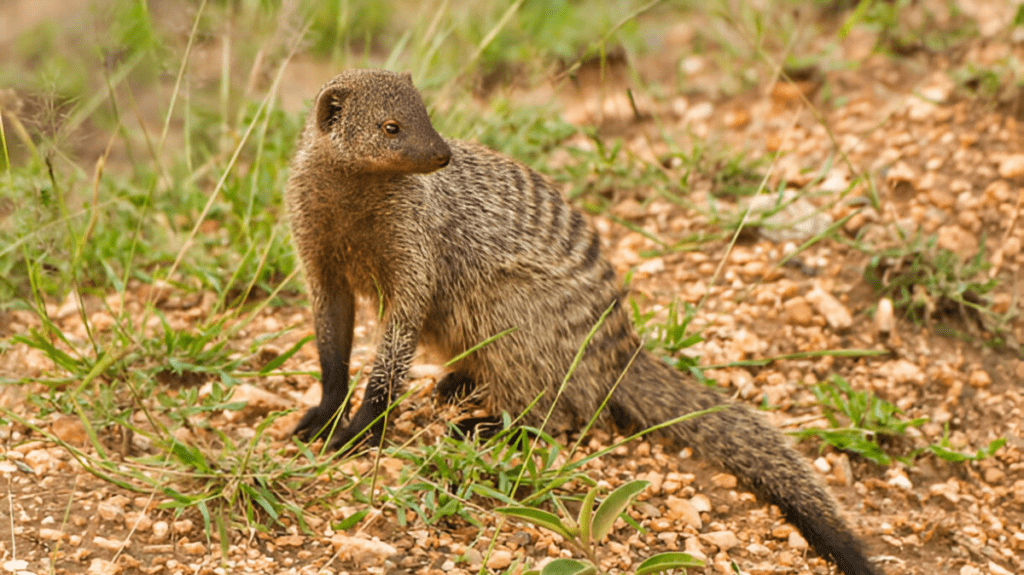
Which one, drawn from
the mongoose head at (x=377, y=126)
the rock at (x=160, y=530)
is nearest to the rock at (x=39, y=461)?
the rock at (x=160, y=530)

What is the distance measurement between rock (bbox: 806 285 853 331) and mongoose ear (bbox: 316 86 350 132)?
164 cm

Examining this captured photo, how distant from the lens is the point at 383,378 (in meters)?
2.39

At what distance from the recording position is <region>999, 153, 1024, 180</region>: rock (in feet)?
10.7

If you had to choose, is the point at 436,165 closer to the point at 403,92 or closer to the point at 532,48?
the point at 403,92

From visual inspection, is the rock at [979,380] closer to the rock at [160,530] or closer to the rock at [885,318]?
the rock at [885,318]

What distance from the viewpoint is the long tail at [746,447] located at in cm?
218

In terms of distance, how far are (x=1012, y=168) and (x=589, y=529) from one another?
235 centimetres

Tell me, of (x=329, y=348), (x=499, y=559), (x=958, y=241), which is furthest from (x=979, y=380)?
(x=329, y=348)

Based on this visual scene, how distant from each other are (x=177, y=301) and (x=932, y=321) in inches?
94.3

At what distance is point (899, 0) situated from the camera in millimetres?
4016

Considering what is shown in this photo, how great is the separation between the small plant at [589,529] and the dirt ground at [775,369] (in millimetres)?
85

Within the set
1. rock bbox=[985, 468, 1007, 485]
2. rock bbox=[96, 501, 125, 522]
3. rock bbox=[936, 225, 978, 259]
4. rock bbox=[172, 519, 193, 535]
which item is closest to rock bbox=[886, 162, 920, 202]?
rock bbox=[936, 225, 978, 259]

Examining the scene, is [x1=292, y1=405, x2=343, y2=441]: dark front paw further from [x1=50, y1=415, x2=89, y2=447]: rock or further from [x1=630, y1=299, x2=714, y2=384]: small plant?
[x1=630, y1=299, x2=714, y2=384]: small plant

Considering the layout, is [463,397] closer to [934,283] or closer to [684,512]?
[684,512]
